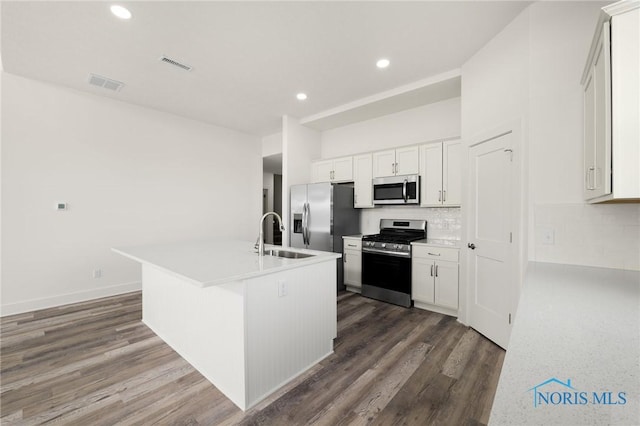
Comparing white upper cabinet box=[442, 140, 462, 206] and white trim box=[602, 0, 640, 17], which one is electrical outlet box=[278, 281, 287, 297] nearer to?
white trim box=[602, 0, 640, 17]

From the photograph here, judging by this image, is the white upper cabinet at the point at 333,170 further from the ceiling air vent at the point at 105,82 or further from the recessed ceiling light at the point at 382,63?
the ceiling air vent at the point at 105,82

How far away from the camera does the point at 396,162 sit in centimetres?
398

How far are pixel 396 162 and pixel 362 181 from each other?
62cm

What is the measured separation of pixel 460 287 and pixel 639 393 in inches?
111

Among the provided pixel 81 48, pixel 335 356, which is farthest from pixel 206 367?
pixel 81 48

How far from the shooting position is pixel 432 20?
7.83 ft

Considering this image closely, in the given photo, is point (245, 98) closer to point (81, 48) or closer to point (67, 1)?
point (81, 48)

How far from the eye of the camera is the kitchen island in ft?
5.87

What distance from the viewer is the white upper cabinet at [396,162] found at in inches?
150

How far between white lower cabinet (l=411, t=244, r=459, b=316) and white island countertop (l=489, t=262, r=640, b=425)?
199 cm

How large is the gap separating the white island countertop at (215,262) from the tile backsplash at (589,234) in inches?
66.1

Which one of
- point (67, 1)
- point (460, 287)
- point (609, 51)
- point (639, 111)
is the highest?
point (67, 1)

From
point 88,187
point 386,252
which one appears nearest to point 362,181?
point 386,252

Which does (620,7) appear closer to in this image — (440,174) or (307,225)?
(440,174)
